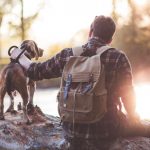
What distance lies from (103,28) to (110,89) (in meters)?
0.43

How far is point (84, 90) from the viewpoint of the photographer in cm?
307

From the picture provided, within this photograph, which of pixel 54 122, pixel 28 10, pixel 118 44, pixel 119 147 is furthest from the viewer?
pixel 118 44

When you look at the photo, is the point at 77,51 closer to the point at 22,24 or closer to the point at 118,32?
the point at 22,24

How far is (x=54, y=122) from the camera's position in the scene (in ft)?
20.2

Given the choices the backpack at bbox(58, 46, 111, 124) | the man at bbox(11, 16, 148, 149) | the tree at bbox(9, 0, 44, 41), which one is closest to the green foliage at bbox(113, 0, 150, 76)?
the tree at bbox(9, 0, 44, 41)

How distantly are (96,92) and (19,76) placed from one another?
384 centimetres

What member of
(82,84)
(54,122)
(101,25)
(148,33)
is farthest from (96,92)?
(148,33)

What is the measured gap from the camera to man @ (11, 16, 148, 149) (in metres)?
3.08

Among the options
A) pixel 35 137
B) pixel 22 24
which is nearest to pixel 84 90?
pixel 35 137

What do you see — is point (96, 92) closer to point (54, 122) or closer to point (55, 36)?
point (54, 122)

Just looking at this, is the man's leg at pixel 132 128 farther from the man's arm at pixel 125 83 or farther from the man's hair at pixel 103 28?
the man's hair at pixel 103 28

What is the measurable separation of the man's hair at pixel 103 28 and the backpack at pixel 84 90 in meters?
0.10

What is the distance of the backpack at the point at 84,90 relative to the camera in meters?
3.05

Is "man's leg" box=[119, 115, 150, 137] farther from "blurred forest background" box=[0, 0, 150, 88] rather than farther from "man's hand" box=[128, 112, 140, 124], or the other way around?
"blurred forest background" box=[0, 0, 150, 88]
